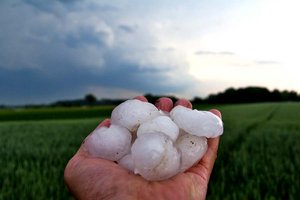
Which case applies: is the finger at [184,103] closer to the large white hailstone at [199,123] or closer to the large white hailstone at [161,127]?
the large white hailstone at [199,123]

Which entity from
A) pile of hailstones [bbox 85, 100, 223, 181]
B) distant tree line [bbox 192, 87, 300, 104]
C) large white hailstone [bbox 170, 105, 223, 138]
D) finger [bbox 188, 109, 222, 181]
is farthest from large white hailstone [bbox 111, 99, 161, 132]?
distant tree line [bbox 192, 87, 300, 104]

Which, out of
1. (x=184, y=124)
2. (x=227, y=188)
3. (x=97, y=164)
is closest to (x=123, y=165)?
(x=97, y=164)

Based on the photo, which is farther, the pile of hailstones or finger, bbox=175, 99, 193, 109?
finger, bbox=175, 99, 193, 109

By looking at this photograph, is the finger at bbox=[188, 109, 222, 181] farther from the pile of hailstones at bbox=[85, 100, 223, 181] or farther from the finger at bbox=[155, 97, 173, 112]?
the finger at bbox=[155, 97, 173, 112]

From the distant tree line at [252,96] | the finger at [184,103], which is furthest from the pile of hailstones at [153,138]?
the distant tree line at [252,96]

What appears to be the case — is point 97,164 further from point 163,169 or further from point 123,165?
point 163,169
